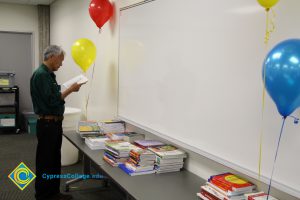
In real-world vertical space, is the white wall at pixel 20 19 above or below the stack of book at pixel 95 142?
above

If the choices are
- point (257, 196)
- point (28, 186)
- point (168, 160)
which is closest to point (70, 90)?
point (168, 160)

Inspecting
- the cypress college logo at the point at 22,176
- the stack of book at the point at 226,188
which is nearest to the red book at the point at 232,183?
the stack of book at the point at 226,188

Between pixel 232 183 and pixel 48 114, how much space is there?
184 cm

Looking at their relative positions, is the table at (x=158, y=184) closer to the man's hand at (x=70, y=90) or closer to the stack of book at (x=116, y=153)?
the stack of book at (x=116, y=153)

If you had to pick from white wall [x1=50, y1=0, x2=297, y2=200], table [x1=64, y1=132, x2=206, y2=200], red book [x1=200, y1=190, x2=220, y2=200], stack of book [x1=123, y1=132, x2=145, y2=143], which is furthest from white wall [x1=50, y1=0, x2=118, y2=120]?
red book [x1=200, y1=190, x2=220, y2=200]

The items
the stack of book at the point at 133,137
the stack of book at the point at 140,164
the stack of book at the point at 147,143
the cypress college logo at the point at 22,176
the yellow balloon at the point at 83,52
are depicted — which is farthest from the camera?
the cypress college logo at the point at 22,176

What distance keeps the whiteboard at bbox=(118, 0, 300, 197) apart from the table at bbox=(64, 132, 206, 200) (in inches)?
8.2

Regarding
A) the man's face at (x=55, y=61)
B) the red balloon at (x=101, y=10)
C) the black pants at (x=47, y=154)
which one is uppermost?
the red balloon at (x=101, y=10)

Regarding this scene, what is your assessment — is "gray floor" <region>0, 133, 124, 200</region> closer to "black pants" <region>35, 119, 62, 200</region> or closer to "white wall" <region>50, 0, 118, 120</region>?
"black pants" <region>35, 119, 62, 200</region>

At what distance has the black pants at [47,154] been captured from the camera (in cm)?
286

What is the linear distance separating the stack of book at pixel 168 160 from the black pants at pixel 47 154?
116 cm

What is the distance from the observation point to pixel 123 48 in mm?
3088

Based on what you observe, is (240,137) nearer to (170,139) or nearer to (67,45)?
(170,139)

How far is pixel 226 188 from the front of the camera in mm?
1599
